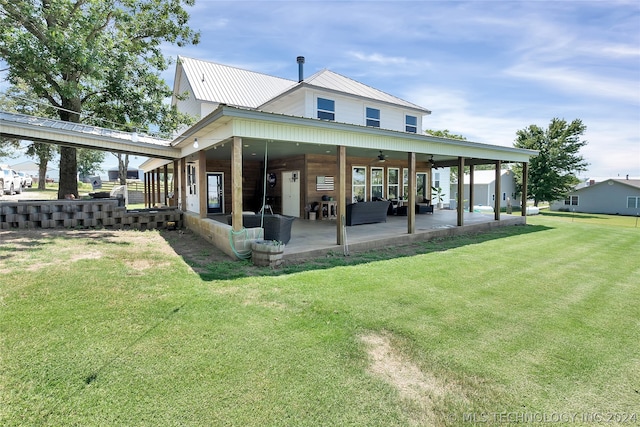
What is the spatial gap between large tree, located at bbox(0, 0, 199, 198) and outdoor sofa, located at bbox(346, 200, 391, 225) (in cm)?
984

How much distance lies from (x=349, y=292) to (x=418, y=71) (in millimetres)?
11990

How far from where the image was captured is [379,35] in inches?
450

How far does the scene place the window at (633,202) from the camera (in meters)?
30.4

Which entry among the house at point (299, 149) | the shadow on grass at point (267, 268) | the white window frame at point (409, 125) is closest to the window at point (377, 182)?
the house at point (299, 149)

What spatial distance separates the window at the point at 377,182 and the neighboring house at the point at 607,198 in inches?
1216

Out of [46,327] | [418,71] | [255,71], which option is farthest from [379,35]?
[46,327]

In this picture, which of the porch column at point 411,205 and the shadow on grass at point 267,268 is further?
the porch column at point 411,205

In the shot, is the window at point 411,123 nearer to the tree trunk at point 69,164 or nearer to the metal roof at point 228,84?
the metal roof at point 228,84

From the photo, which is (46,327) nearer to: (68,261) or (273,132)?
(68,261)

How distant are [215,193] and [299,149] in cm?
549

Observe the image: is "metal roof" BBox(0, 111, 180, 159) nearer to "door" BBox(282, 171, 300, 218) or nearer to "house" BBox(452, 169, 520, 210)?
"door" BBox(282, 171, 300, 218)

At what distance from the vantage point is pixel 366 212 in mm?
11312

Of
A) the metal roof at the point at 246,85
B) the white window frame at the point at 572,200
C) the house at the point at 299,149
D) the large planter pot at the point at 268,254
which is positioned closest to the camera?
the large planter pot at the point at 268,254

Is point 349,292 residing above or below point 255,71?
below
